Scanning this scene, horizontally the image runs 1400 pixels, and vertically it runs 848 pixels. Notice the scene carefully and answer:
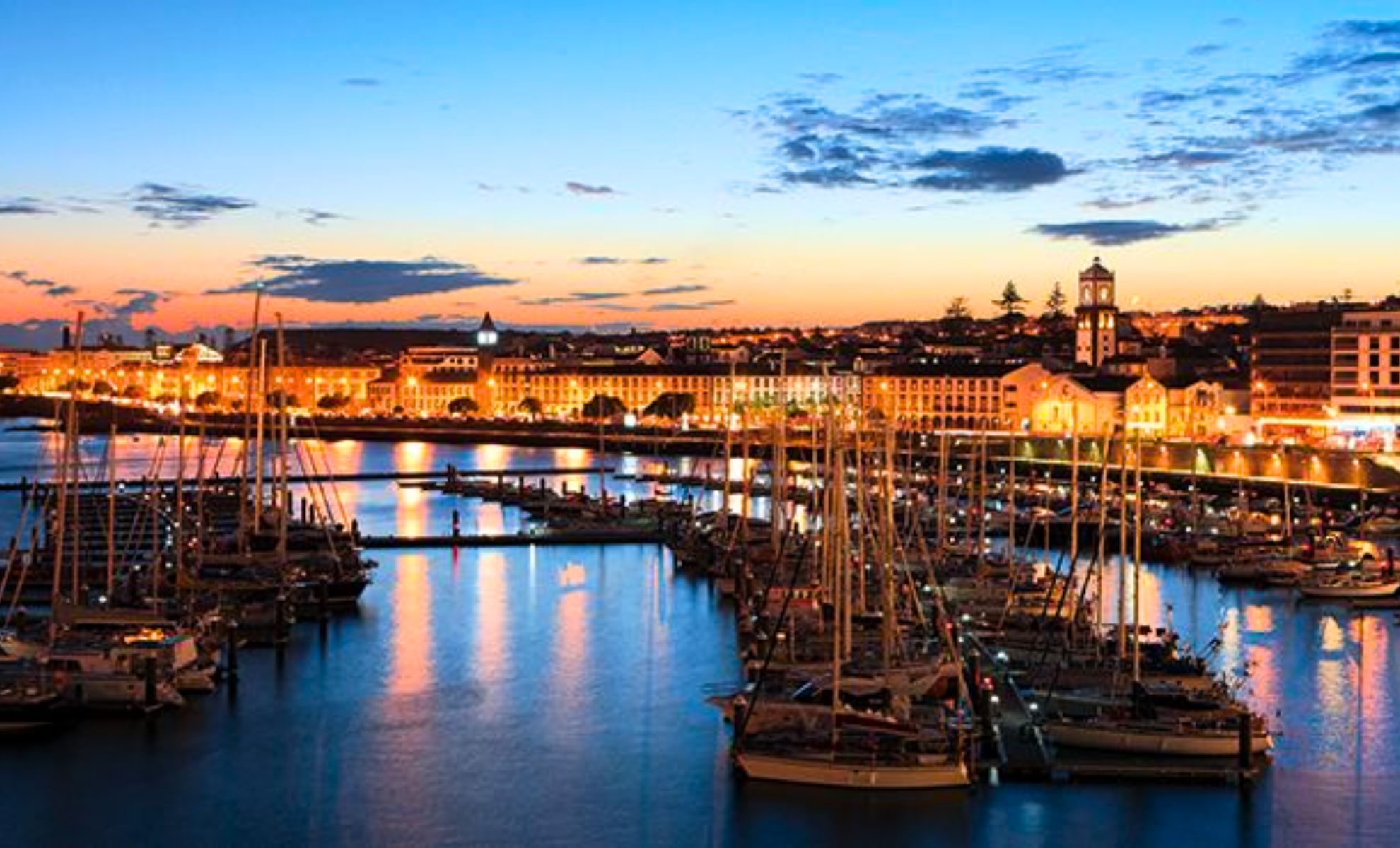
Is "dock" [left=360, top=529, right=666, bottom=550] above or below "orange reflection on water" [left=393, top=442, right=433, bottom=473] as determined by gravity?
below

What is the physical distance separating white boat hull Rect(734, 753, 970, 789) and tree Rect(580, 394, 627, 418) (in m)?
71.9

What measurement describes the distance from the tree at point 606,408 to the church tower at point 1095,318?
2336cm

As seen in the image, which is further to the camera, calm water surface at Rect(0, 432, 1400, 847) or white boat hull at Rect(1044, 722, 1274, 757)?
white boat hull at Rect(1044, 722, 1274, 757)

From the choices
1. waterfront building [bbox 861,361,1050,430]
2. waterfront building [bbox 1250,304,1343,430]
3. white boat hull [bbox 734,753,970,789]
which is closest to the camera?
white boat hull [bbox 734,753,970,789]

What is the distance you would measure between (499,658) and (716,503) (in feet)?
74.2

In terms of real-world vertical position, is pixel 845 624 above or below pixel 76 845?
above

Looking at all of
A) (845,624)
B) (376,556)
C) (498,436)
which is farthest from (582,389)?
(845,624)

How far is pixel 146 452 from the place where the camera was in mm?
73375

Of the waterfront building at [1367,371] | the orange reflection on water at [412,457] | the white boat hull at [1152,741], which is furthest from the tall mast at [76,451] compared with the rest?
the waterfront building at [1367,371]

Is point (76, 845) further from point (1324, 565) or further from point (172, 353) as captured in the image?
point (172, 353)

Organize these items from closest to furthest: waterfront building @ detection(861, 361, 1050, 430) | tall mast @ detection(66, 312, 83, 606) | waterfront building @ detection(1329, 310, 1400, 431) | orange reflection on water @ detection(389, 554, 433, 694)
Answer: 1. tall mast @ detection(66, 312, 83, 606)
2. orange reflection on water @ detection(389, 554, 433, 694)
3. waterfront building @ detection(1329, 310, 1400, 431)
4. waterfront building @ detection(861, 361, 1050, 430)

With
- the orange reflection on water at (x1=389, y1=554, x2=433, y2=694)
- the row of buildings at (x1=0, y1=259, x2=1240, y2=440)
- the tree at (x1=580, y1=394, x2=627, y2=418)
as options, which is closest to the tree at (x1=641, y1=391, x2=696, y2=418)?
the row of buildings at (x1=0, y1=259, x2=1240, y2=440)

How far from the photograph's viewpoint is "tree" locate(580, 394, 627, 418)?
3423 inches

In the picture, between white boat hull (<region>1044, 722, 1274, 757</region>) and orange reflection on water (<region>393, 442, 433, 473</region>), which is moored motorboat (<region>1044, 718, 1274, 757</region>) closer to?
white boat hull (<region>1044, 722, 1274, 757</region>)
